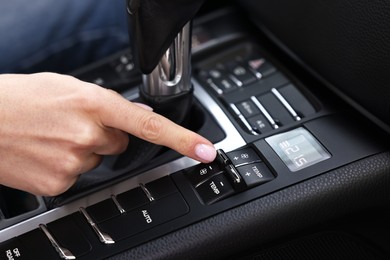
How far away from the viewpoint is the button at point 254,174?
0.58 metres

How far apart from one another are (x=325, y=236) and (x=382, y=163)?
0.09 meters

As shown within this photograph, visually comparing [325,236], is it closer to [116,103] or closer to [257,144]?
[257,144]

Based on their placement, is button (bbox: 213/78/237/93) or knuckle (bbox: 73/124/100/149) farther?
button (bbox: 213/78/237/93)

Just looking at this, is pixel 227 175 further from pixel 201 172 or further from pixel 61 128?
pixel 61 128

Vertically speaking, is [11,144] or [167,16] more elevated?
[167,16]

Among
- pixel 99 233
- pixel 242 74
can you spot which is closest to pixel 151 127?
pixel 99 233

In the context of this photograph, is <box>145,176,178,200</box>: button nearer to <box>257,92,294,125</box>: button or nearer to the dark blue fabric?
<box>257,92,294,125</box>: button

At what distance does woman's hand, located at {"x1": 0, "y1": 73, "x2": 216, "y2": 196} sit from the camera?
57 centimetres

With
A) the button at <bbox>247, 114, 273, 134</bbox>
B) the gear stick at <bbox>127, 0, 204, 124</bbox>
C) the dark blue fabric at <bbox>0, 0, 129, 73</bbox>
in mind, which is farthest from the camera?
the dark blue fabric at <bbox>0, 0, 129, 73</bbox>

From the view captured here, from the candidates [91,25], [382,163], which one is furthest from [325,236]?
[91,25]

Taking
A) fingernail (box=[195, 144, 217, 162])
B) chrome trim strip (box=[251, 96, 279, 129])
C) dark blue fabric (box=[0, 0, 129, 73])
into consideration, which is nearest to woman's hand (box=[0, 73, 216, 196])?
fingernail (box=[195, 144, 217, 162])

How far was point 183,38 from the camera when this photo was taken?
0.60m

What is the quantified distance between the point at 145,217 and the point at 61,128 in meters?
0.11

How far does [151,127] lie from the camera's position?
568 mm
